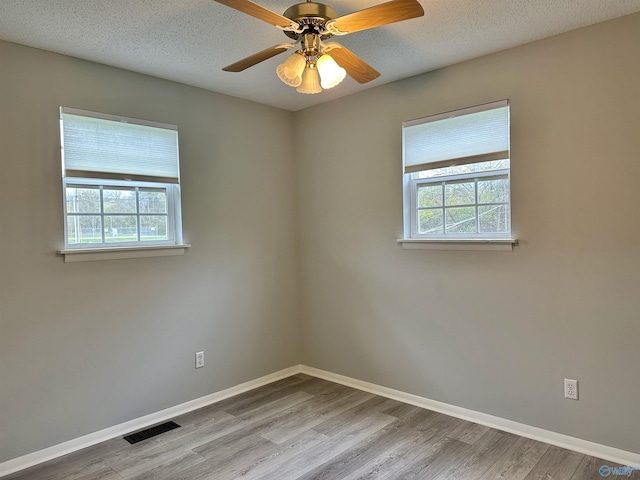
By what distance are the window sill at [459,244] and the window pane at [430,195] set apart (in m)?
0.28

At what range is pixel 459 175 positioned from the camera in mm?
2977

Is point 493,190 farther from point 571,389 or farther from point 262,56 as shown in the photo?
point 262,56

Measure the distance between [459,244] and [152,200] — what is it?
7.23 ft

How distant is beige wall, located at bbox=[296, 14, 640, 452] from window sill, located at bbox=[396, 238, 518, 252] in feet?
0.17

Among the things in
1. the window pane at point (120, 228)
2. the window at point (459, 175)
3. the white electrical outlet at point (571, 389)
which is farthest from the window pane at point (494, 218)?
the window pane at point (120, 228)

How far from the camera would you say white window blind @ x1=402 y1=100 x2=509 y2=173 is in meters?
2.74

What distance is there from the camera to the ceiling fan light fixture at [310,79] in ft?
6.56

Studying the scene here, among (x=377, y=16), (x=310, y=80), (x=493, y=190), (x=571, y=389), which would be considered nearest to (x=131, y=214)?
(x=310, y=80)

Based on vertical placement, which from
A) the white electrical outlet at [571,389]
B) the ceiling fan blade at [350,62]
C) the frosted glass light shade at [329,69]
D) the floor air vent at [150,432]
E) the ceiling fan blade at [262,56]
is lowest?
the floor air vent at [150,432]

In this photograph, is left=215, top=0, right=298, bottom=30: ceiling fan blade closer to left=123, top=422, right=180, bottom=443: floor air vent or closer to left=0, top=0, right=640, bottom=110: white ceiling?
left=0, top=0, right=640, bottom=110: white ceiling

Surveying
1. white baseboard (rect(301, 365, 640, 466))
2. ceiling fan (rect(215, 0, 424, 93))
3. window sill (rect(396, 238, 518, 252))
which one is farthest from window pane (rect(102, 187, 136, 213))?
white baseboard (rect(301, 365, 640, 466))

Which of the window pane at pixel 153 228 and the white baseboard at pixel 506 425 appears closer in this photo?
the white baseboard at pixel 506 425

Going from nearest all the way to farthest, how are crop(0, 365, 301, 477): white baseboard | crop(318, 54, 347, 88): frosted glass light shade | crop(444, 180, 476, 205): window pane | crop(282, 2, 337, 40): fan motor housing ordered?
crop(282, 2, 337, 40): fan motor housing → crop(318, 54, 347, 88): frosted glass light shade → crop(0, 365, 301, 477): white baseboard → crop(444, 180, 476, 205): window pane

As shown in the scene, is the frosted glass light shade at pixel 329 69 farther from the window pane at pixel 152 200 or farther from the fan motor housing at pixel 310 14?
the window pane at pixel 152 200
